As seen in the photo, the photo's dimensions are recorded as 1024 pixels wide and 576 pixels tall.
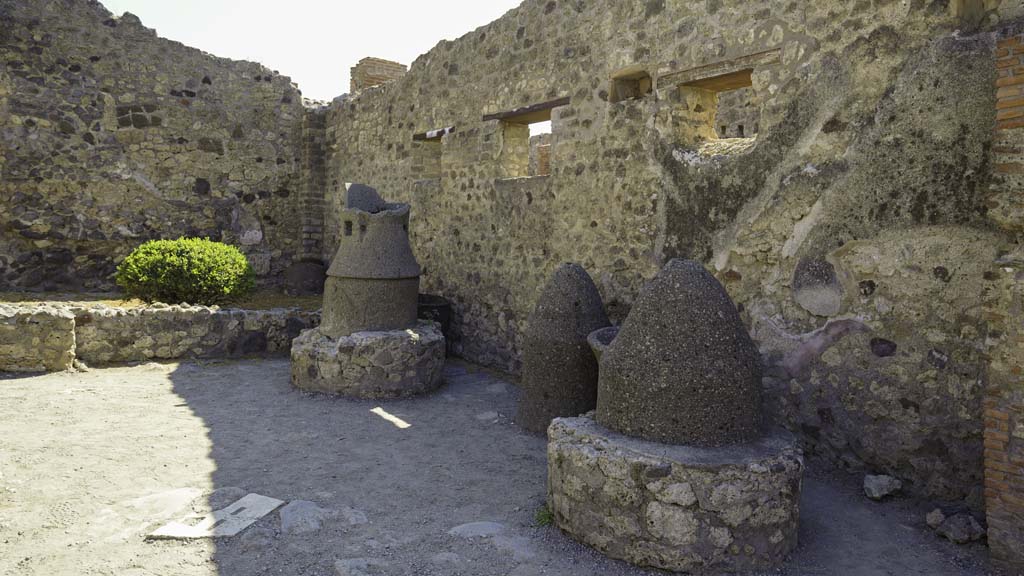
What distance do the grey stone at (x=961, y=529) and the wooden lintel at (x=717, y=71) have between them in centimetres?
338

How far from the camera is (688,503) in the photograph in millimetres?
3547

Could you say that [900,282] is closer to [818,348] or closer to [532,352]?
[818,348]

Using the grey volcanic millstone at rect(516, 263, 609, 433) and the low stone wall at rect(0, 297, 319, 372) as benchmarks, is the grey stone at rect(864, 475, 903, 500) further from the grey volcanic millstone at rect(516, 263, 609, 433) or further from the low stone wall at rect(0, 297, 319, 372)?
the low stone wall at rect(0, 297, 319, 372)

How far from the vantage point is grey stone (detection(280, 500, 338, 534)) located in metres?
3.97

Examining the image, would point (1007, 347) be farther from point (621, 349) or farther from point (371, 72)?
point (371, 72)

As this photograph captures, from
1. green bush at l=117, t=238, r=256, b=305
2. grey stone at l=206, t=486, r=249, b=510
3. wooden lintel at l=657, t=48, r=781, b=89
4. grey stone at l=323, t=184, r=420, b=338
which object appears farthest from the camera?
green bush at l=117, t=238, r=256, b=305

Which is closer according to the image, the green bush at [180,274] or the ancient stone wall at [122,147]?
the green bush at [180,274]

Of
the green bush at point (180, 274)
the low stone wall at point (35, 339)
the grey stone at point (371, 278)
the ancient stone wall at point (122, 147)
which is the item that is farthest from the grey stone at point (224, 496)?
the ancient stone wall at point (122, 147)

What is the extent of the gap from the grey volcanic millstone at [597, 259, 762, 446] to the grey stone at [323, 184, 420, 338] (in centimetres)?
381

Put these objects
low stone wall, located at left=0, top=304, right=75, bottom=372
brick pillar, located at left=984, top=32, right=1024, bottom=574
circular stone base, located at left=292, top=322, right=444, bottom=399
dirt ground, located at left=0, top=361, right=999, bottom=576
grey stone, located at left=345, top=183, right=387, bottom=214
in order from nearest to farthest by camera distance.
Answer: brick pillar, located at left=984, top=32, right=1024, bottom=574 → dirt ground, located at left=0, top=361, right=999, bottom=576 → circular stone base, located at left=292, top=322, right=444, bottom=399 → low stone wall, located at left=0, top=304, right=75, bottom=372 → grey stone, located at left=345, top=183, right=387, bottom=214

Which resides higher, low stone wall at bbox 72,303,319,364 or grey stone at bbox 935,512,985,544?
low stone wall at bbox 72,303,319,364

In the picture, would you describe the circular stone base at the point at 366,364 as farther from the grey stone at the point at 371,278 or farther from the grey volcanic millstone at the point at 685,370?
the grey volcanic millstone at the point at 685,370

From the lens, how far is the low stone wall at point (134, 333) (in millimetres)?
7145

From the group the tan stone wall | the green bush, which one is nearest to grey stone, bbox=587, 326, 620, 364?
the green bush
